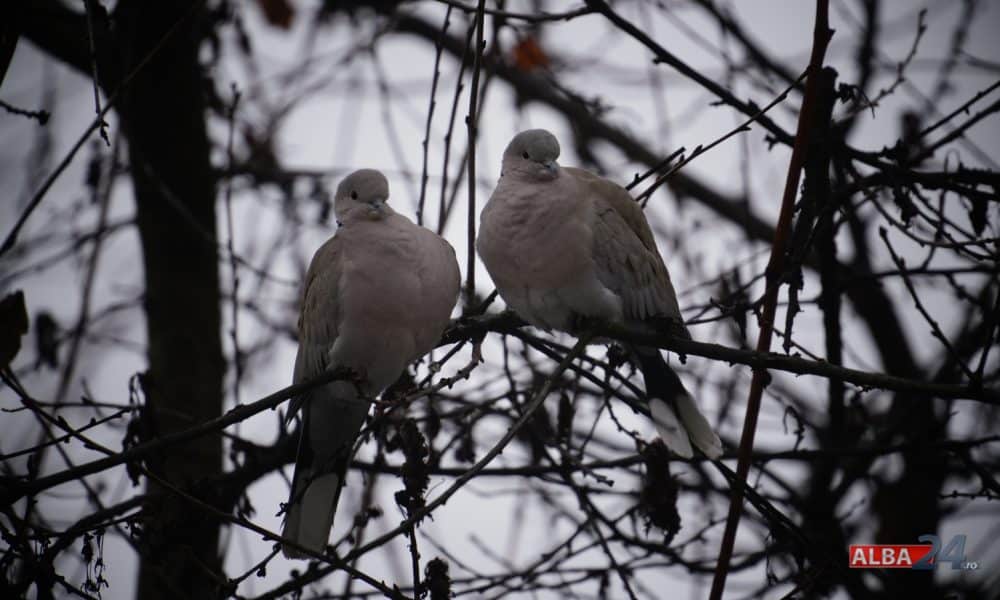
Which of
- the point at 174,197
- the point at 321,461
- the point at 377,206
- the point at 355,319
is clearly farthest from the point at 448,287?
the point at 174,197

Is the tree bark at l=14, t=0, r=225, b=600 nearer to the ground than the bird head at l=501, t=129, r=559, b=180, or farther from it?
farther from it

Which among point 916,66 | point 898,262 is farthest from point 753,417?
point 916,66

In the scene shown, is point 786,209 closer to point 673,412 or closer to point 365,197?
point 673,412

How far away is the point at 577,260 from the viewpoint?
9.26 ft

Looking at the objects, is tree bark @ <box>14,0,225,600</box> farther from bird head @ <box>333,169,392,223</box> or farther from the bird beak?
the bird beak

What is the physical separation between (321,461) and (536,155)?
1.29m

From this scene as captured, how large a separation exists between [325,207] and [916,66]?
284 centimetres

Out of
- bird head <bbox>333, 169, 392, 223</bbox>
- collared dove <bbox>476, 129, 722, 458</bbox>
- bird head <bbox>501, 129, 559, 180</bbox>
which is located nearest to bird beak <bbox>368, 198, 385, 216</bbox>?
bird head <bbox>333, 169, 392, 223</bbox>

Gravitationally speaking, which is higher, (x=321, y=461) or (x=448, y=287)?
(x=448, y=287)

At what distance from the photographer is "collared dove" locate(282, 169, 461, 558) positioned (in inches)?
109

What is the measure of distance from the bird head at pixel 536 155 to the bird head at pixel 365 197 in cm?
44

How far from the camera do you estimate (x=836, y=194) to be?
2.82 meters

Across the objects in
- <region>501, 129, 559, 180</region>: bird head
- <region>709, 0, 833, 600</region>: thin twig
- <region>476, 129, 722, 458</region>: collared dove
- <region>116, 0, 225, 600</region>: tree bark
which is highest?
<region>116, 0, 225, 600</region>: tree bark

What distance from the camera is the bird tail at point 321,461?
3.00 metres
